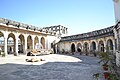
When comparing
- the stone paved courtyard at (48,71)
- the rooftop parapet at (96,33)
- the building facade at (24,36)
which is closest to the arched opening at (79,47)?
the rooftop parapet at (96,33)

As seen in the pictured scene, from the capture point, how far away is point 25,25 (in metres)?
27.7

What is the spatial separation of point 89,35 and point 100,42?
154 inches

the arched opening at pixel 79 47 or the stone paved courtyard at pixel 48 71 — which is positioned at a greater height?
the arched opening at pixel 79 47

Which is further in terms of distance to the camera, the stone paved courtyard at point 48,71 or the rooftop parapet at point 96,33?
the rooftop parapet at point 96,33

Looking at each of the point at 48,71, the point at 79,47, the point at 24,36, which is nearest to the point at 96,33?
the point at 79,47

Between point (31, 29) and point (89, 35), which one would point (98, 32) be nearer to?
point (89, 35)

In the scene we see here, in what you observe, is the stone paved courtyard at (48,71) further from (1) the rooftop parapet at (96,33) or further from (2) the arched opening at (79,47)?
(2) the arched opening at (79,47)

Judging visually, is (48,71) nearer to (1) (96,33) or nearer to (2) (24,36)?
(2) (24,36)

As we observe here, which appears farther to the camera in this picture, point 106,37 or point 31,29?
point 31,29

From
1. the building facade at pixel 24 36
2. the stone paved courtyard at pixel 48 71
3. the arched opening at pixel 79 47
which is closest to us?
the stone paved courtyard at pixel 48 71

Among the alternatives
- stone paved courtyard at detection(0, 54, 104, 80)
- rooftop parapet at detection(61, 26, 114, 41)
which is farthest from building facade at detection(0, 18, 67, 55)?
stone paved courtyard at detection(0, 54, 104, 80)

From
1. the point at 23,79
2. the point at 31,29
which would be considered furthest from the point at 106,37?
the point at 23,79

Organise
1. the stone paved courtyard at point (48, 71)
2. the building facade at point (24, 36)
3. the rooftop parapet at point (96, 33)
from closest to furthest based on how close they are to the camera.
A: the stone paved courtyard at point (48, 71) → the building facade at point (24, 36) → the rooftop parapet at point (96, 33)

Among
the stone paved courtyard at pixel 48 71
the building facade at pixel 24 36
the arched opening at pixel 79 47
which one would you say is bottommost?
the stone paved courtyard at pixel 48 71
